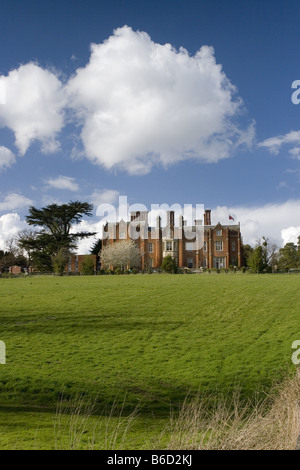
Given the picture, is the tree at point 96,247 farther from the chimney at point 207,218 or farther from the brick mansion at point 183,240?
the chimney at point 207,218

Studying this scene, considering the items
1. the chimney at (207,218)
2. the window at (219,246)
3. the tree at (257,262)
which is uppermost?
the chimney at (207,218)

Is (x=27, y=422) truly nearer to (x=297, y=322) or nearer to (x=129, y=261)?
(x=297, y=322)

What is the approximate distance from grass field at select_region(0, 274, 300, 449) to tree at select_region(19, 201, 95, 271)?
136 feet

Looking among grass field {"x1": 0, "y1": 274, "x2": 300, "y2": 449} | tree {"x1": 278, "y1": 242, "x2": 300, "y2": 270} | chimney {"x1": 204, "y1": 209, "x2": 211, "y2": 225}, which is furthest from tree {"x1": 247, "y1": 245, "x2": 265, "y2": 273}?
chimney {"x1": 204, "y1": 209, "x2": 211, "y2": 225}

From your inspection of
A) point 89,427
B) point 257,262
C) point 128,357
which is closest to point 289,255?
point 257,262

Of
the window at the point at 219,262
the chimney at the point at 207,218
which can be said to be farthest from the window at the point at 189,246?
the chimney at the point at 207,218

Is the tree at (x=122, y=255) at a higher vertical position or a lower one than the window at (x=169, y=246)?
lower

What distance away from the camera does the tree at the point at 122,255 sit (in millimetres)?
69438

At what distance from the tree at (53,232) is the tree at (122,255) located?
4.99 m

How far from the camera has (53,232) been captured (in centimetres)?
6750

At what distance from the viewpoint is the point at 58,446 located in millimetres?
6848

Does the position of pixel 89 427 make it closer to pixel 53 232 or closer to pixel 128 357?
pixel 128 357

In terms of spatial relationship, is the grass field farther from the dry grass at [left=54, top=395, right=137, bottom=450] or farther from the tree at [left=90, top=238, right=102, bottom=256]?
the tree at [left=90, top=238, right=102, bottom=256]
